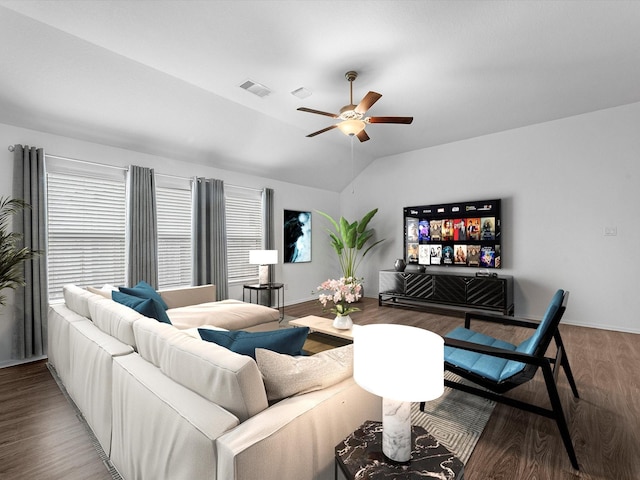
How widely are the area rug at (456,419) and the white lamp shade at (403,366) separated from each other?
3.82 feet

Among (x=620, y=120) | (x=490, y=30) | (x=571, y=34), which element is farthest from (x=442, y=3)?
(x=620, y=120)

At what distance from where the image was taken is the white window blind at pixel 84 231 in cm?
360

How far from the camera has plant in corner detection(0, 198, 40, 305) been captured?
2.80 metres

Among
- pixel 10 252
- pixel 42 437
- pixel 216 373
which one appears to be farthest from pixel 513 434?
pixel 10 252

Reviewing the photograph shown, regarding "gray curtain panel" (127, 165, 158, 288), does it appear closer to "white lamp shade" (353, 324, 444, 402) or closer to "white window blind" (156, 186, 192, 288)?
"white window blind" (156, 186, 192, 288)

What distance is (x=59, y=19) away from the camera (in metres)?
2.46

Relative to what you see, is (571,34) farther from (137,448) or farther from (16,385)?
(16,385)

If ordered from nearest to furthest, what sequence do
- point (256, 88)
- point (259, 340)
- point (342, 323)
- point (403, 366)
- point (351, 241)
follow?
point (403, 366), point (259, 340), point (342, 323), point (256, 88), point (351, 241)

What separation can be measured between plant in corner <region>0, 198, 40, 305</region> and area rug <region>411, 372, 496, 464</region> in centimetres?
364

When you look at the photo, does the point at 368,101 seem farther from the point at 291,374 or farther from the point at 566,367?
the point at 566,367

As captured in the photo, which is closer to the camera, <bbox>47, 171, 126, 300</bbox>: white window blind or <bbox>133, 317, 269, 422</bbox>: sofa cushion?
<bbox>133, 317, 269, 422</bbox>: sofa cushion

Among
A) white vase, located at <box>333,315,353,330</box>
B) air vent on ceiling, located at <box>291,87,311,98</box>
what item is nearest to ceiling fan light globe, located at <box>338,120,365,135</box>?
air vent on ceiling, located at <box>291,87,311,98</box>

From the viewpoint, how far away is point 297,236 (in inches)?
254

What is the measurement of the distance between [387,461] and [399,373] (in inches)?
13.6
